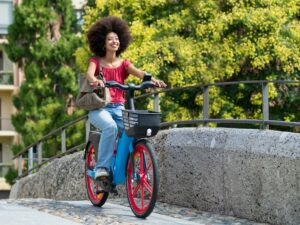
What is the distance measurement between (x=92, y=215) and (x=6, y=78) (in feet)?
148

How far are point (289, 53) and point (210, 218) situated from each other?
18.7 metres

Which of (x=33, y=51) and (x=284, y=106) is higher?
(x=33, y=51)

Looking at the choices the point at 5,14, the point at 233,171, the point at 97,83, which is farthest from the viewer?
the point at 5,14

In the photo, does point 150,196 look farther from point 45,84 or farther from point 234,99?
point 45,84

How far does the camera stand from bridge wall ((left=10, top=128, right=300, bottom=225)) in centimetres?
940

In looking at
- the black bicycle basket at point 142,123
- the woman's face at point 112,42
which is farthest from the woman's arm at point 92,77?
the black bicycle basket at point 142,123

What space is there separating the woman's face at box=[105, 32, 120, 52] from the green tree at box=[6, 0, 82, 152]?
29736 millimetres

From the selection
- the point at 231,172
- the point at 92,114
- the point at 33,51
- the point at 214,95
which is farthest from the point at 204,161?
the point at 33,51

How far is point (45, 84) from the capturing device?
40.6m

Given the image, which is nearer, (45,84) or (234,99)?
(234,99)

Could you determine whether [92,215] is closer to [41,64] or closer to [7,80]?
[41,64]

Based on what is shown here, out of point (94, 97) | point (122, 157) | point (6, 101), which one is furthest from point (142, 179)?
point (6, 101)

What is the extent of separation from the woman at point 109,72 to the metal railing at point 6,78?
44.2 m

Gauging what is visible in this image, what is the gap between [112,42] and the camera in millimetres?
9883
